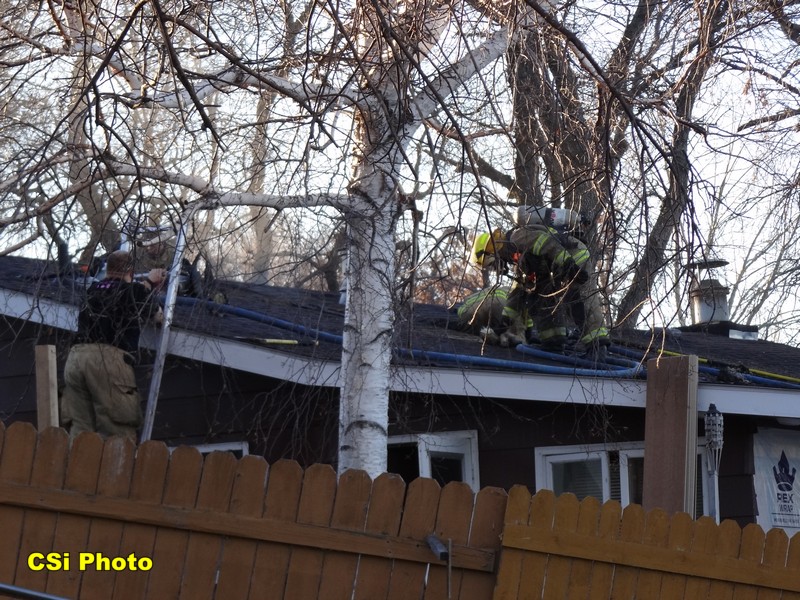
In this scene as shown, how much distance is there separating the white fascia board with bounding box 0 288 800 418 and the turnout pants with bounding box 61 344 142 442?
1.18ft

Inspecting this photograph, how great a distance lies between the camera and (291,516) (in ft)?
16.1

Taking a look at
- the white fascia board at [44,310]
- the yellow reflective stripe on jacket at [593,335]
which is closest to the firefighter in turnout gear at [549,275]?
the yellow reflective stripe on jacket at [593,335]

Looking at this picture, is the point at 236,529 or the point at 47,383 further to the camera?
the point at 47,383

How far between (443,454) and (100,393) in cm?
269

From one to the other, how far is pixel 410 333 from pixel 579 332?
3.26 m

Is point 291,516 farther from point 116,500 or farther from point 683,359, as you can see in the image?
point 683,359

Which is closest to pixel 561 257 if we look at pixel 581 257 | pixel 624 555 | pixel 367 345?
pixel 581 257

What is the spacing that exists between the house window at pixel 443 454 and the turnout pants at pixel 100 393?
6.55 ft

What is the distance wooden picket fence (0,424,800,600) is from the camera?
486cm

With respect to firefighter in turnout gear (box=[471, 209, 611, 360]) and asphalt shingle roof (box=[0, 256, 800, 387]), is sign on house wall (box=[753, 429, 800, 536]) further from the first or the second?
firefighter in turnout gear (box=[471, 209, 611, 360])

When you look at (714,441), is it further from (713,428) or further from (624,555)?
(624,555)

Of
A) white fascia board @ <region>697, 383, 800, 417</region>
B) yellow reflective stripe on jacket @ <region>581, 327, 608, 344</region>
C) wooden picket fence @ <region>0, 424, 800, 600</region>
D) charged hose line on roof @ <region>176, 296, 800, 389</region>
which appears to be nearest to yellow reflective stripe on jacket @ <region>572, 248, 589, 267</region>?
yellow reflective stripe on jacket @ <region>581, 327, 608, 344</region>

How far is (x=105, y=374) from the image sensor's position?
7355mm

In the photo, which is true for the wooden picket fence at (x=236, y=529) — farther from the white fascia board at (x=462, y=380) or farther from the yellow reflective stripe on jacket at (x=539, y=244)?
the yellow reflective stripe on jacket at (x=539, y=244)
